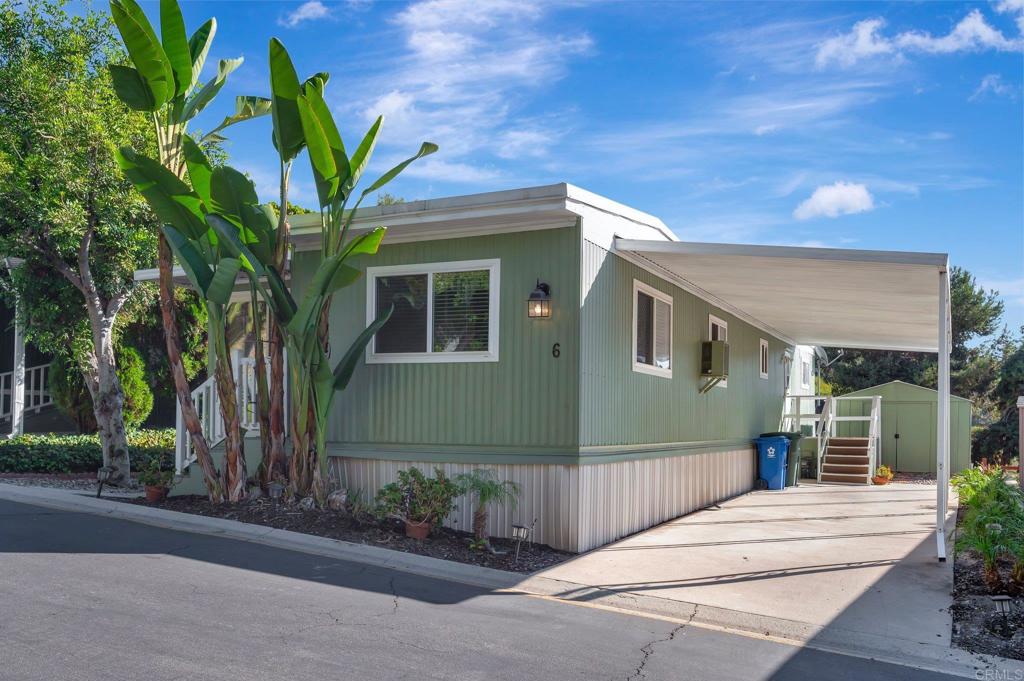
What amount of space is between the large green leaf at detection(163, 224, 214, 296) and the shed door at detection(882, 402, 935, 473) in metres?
16.9

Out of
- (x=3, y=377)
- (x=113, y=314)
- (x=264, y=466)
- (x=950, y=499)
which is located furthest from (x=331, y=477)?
(x=3, y=377)

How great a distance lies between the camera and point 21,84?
13453mm

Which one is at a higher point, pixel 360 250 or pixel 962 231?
pixel 962 231

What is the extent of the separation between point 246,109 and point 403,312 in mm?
3136

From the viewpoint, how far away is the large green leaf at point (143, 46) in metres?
9.14

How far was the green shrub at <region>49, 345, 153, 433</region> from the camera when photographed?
700 inches

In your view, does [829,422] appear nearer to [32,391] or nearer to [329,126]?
[329,126]

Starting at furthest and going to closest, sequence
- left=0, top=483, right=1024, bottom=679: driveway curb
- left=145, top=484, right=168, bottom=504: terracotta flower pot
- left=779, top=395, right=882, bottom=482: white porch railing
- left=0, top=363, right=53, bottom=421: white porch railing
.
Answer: left=0, top=363, right=53, bottom=421: white porch railing, left=779, top=395, right=882, bottom=482: white porch railing, left=145, top=484, right=168, bottom=504: terracotta flower pot, left=0, top=483, right=1024, bottom=679: driveway curb

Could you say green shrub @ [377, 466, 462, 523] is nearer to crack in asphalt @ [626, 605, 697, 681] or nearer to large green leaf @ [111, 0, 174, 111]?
crack in asphalt @ [626, 605, 697, 681]

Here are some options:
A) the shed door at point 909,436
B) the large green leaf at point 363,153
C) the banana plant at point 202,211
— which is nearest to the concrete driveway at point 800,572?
the banana plant at point 202,211

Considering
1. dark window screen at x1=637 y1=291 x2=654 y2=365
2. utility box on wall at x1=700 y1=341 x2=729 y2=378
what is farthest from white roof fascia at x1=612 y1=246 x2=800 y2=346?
utility box on wall at x1=700 y1=341 x2=729 y2=378

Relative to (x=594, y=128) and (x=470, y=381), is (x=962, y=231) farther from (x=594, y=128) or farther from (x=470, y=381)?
(x=470, y=381)

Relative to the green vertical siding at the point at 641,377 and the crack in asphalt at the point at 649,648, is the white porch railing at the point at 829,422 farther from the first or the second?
the crack in asphalt at the point at 649,648

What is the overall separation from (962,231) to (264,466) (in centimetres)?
1748
